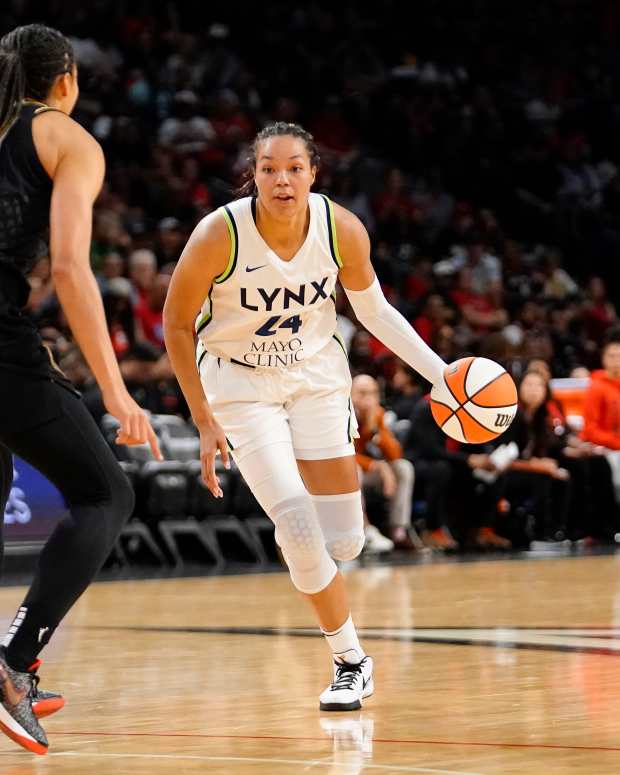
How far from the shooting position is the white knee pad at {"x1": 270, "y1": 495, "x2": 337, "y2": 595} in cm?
448

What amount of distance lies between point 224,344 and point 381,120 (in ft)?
47.1

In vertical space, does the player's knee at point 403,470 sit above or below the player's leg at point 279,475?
below

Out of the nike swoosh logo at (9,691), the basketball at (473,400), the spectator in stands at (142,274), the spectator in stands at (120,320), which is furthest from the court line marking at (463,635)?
the spectator in stands at (142,274)

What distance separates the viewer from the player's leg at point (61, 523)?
365 cm

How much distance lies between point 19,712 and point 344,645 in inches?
49.6

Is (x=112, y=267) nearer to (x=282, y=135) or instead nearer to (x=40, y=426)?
(x=282, y=135)

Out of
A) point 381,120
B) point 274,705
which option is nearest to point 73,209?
point 274,705

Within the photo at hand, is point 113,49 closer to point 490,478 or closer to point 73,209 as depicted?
point 490,478

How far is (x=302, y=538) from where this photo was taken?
176 inches

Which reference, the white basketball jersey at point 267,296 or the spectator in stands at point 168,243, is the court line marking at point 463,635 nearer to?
the white basketball jersey at point 267,296

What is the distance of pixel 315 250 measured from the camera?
15.2 ft

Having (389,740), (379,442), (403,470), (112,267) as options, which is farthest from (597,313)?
(389,740)

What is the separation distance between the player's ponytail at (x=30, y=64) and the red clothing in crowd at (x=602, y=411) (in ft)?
28.7

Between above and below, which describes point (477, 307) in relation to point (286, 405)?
below
